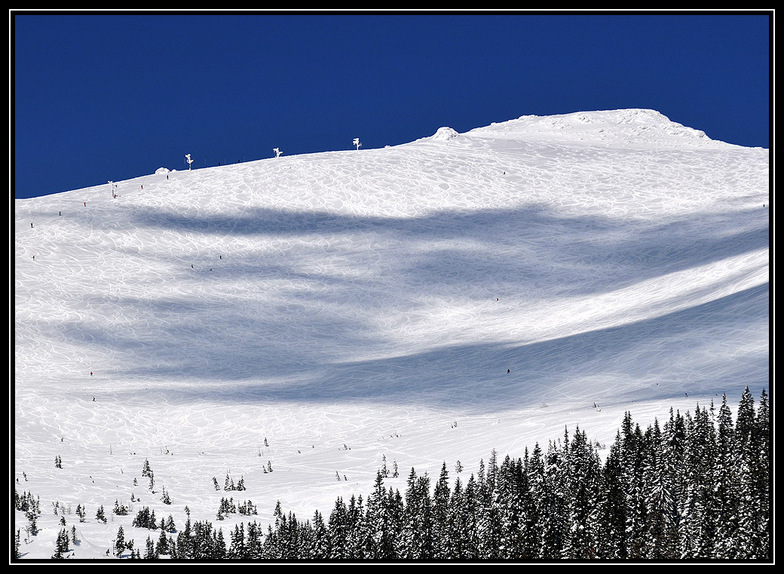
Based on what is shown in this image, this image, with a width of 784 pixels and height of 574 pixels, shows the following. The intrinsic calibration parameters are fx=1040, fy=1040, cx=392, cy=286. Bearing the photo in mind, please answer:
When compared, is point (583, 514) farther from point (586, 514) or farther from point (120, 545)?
point (120, 545)

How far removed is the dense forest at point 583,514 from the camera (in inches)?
1500

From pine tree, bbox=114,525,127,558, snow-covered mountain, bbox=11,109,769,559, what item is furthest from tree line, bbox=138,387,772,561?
snow-covered mountain, bbox=11,109,769,559

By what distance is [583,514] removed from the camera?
41031mm

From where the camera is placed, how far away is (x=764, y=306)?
10175 centimetres

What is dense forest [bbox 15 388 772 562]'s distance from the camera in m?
38.1

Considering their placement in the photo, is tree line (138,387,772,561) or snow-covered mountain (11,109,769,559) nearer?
tree line (138,387,772,561)

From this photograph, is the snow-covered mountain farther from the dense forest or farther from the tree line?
the tree line

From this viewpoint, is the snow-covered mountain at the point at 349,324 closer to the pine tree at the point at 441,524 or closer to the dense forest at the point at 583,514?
the dense forest at the point at 583,514

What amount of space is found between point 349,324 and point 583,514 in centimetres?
9720

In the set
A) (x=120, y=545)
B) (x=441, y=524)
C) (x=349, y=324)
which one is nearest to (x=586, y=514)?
(x=441, y=524)

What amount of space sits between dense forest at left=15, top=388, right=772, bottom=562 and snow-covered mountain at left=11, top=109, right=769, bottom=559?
10806 mm

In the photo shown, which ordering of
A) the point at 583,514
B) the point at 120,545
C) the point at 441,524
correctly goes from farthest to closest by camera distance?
1. the point at 120,545
2. the point at 441,524
3. the point at 583,514

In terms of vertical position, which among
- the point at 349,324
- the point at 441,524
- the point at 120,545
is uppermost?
the point at 349,324

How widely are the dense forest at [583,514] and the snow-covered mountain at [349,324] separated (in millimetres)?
10806
